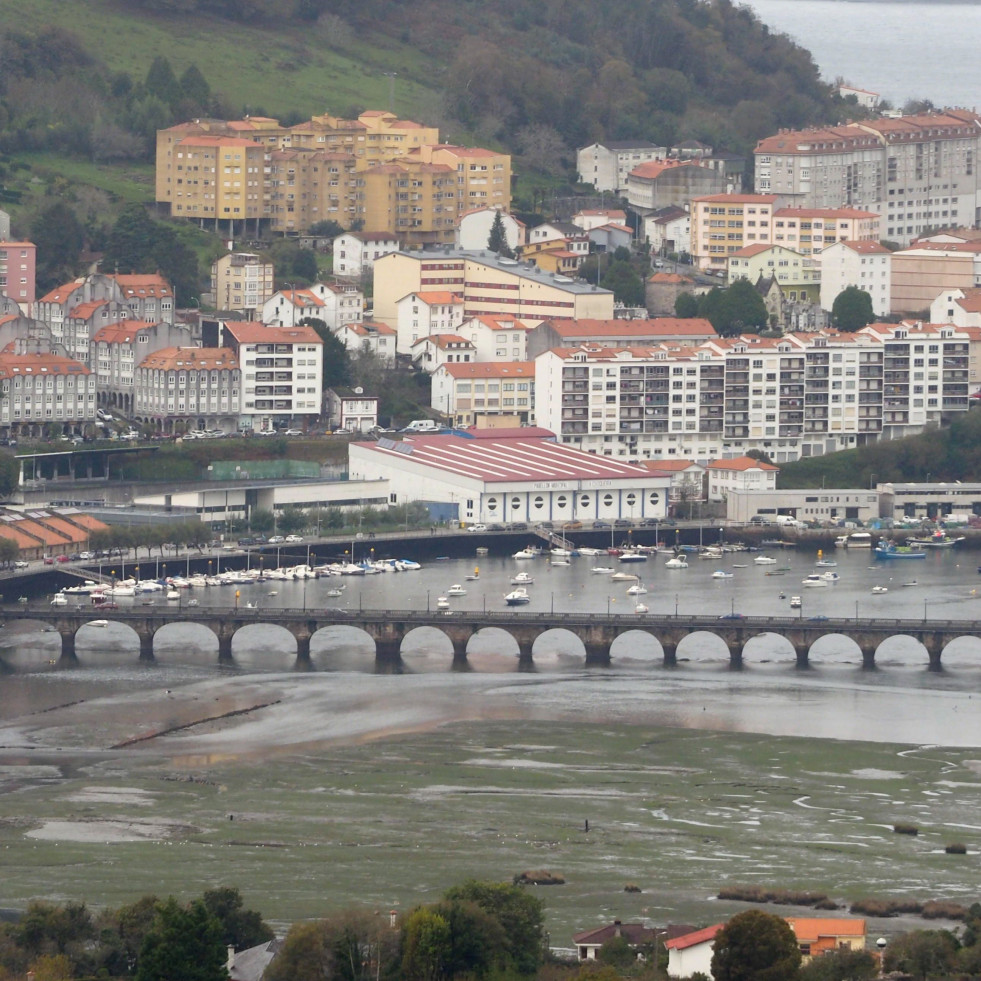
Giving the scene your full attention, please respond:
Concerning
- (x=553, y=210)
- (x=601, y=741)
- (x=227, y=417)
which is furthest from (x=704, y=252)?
(x=601, y=741)

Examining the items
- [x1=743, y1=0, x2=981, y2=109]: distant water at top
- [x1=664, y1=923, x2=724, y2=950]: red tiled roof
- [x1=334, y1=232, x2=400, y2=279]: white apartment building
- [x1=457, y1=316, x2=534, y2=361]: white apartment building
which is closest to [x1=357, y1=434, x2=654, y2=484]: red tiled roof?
[x1=457, y1=316, x2=534, y2=361]: white apartment building

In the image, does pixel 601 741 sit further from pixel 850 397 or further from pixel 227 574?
pixel 850 397

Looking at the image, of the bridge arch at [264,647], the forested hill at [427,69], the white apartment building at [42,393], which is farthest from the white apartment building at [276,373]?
the bridge arch at [264,647]

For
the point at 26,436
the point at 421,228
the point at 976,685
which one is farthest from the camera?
the point at 421,228

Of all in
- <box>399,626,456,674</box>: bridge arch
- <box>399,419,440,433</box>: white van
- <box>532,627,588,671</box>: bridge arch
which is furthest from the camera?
<box>399,419,440,433</box>: white van

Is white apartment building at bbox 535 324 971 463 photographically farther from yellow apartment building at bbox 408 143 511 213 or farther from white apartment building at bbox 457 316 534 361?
yellow apartment building at bbox 408 143 511 213

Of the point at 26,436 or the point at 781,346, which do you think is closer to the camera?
the point at 26,436
